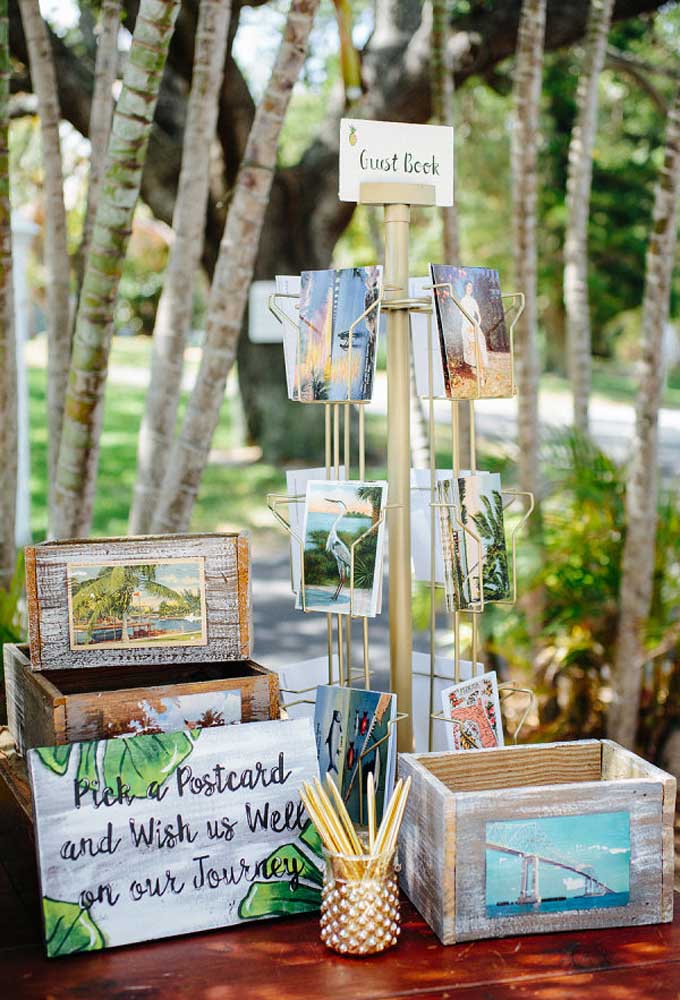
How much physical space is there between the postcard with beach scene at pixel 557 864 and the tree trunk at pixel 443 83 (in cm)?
242

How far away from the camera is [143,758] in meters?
1.34

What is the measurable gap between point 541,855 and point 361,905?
0.23 m

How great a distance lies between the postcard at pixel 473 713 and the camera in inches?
65.5

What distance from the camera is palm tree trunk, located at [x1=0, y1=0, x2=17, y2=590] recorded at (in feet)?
8.64

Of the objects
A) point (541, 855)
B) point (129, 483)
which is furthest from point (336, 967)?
point (129, 483)

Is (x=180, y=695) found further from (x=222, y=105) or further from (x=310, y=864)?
(x=222, y=105)

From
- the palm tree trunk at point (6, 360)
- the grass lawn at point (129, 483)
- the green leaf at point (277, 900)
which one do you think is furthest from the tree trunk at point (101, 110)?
the grass lawn at point (129, 483)

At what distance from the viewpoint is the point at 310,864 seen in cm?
141

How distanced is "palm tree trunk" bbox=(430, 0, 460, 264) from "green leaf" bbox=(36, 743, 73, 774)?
2516mm

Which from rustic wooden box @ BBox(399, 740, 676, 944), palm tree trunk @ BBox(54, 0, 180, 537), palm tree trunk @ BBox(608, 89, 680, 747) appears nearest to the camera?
rustic wooden box @ BBox(399, 740, 676, 944)

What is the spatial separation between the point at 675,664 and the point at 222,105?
3979 mm

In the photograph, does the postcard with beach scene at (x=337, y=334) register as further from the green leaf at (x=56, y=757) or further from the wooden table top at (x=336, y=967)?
the wooden table top at (x=336, y=967)

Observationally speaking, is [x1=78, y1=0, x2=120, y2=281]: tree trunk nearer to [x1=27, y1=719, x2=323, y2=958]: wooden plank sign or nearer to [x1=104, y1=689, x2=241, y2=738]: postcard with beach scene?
[x1=104, y1=689, x2=241, y2=738]: postcard with beach scene

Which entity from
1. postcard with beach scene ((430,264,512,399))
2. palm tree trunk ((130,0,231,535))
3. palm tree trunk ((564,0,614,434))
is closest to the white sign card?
postcard with beach scene ((430,264,512,399))
